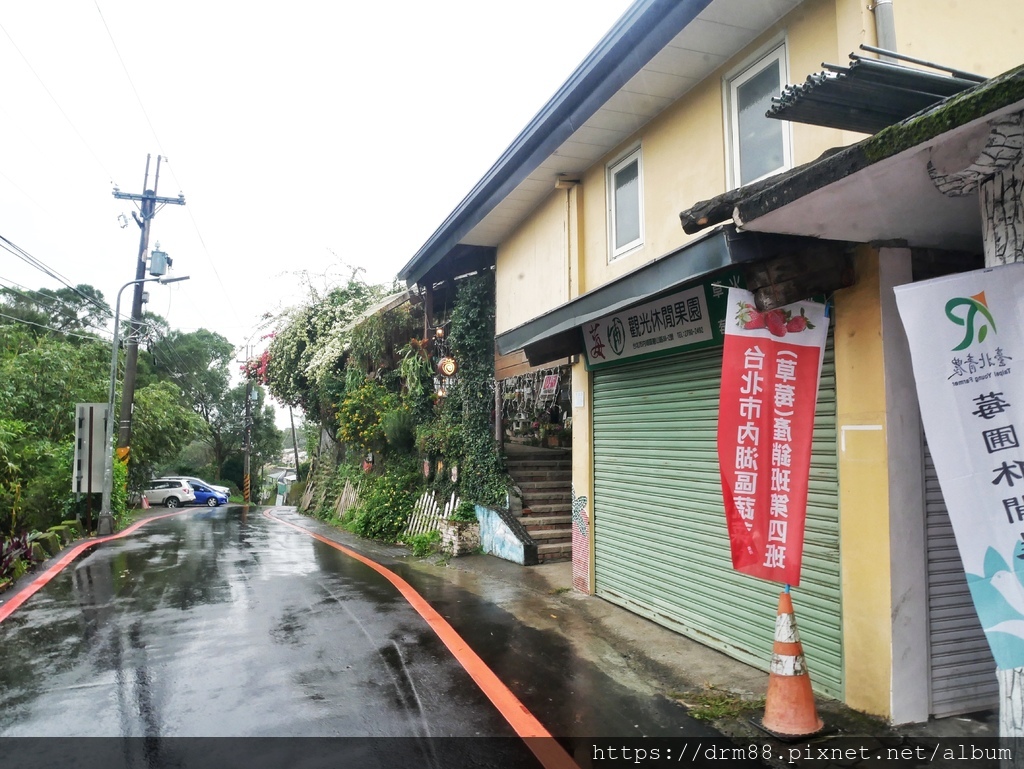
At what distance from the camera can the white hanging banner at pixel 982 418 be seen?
8.89 feet

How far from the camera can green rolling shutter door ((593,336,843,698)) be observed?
183 inches

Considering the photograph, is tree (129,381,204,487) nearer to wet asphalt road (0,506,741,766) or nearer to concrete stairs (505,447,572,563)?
wet asphalt road (0,506,741,766)

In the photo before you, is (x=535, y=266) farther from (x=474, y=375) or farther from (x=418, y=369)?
(x=418, y=369)

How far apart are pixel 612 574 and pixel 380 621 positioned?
8.66 ft

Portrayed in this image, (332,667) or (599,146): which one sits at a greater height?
(599,146)

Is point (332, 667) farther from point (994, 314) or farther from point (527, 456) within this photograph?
point (527, 456)

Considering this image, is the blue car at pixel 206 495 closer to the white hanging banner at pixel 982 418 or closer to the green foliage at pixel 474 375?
the green foliage at pixel 474 375

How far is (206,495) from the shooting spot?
107 ft

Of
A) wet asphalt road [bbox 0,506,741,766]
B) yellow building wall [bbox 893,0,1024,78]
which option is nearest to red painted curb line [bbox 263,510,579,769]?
wet asphalt road [bbox 0,506,741,766]

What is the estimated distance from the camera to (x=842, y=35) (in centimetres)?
454

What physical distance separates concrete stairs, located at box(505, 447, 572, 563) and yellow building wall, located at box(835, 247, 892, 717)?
19.4ft

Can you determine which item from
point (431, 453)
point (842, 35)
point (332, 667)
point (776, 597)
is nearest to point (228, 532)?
point (431, 453)

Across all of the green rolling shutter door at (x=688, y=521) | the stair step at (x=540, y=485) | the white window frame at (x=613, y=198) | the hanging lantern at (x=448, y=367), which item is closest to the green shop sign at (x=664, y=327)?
the green rolling shutter door at (x=688, y=521)

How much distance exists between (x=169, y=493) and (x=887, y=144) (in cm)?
3406
